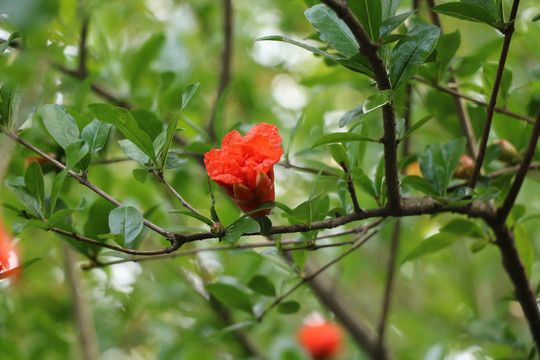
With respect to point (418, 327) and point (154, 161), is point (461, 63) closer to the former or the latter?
point (154, 161)

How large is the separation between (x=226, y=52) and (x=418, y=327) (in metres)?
0.83

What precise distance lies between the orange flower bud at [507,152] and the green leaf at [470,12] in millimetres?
242

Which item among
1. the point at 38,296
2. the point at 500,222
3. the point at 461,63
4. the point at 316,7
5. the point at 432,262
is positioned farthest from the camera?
the point at 432,262

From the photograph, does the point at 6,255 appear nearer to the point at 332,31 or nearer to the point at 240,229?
the point at 240,229

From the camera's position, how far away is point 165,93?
89cm

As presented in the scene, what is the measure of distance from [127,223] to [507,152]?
0.49m

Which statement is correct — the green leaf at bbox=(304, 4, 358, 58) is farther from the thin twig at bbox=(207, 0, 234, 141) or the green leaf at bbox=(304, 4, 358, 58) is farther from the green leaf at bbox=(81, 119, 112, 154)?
the thin twig at bbox=(207, 0, 234, 141)

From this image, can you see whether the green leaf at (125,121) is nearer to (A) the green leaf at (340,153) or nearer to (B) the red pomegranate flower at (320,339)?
(A) the green leaf at (340,153)

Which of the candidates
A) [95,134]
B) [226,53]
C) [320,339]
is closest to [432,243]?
[95,134]

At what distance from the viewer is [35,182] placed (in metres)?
0.50

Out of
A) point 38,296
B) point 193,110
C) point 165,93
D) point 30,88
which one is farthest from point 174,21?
point 30,88

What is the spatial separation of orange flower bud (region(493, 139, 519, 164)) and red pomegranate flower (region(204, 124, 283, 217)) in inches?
13.5

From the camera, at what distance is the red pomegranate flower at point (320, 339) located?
1399 millimetres

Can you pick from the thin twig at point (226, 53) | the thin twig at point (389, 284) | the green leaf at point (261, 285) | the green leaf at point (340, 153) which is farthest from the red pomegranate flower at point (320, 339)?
the green leaf at point (340, 153)
